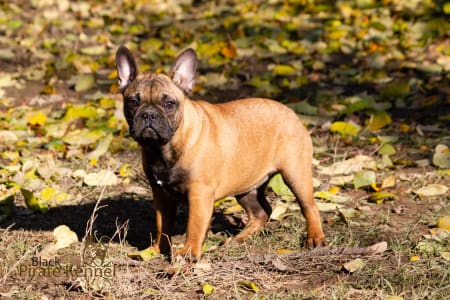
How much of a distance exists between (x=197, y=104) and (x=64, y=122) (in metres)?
3.14

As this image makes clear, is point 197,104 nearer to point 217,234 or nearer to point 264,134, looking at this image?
point 264,134

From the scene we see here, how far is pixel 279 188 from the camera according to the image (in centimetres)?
678

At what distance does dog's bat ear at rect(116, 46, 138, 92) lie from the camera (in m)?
5.64

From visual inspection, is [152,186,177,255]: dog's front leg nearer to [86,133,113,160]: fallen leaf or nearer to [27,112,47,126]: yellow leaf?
[86,133,113,160]: fallen leaf

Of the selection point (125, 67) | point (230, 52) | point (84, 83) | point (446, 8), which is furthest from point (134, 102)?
point (446, 8)

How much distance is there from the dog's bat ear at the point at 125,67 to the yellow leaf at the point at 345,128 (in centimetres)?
316

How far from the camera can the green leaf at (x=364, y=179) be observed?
273 inches

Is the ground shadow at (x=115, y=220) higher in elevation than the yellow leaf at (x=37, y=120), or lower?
lower

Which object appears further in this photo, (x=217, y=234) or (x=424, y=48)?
(x=424, y=48)

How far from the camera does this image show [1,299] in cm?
451

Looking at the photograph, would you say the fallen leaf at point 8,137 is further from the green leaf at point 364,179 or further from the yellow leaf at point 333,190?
the green leaf at point 364,179

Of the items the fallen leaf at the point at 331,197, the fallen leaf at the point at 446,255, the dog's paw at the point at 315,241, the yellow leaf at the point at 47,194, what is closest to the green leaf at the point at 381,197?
the fallen leaf at the point at 331,197

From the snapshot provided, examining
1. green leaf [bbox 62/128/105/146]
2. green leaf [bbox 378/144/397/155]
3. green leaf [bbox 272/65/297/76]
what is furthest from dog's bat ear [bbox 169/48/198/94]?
green leaf [bbox 272/65/297/76]

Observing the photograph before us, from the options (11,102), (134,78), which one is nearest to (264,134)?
(134,78)
